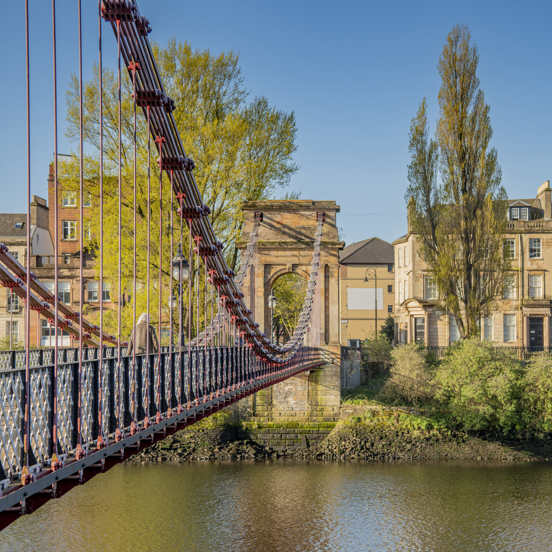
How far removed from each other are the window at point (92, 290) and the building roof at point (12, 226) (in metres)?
4.51

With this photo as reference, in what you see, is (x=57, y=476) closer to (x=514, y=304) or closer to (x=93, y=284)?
(x=93, y=284)

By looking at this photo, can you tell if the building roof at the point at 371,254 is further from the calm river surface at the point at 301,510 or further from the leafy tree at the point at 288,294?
the calm river surface at the point at 301,510

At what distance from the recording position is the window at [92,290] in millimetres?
34156

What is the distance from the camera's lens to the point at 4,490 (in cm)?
489

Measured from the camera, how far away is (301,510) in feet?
Answer: 53.5

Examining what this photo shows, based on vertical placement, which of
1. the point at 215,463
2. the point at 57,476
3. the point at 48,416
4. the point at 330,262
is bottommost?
the point at 215,463

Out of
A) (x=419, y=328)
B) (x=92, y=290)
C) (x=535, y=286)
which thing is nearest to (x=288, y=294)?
(x=92, y=290)

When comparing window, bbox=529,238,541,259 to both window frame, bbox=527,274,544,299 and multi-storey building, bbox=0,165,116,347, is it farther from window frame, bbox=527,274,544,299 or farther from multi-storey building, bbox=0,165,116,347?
multi-storey building, bbox=0,165,116,347

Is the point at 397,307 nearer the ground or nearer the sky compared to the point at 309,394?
nearer the sky

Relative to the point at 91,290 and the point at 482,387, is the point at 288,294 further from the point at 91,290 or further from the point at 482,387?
the point at 91,290

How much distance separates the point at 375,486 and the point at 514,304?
67.7 ft

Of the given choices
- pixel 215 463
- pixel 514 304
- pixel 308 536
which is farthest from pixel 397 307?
pixel 308 536

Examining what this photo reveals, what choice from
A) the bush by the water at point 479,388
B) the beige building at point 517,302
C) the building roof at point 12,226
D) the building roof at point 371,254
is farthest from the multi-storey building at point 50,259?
the building roof at point 371,254

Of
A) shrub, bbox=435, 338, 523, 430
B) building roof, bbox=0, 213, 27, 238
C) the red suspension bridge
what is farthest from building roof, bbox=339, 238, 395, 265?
the red suspension bridge
